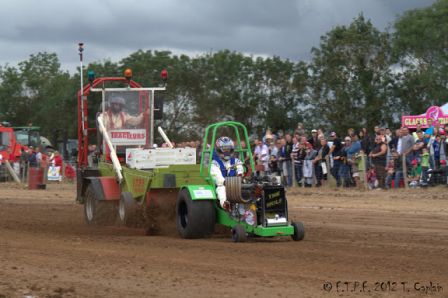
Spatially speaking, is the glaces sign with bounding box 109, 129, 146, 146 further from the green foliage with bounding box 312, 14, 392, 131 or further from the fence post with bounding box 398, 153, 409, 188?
the green foliage with bounding box 312, 14, 392, 131

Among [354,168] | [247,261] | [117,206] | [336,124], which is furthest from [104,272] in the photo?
[336,124]

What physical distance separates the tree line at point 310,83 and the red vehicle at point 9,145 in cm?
802

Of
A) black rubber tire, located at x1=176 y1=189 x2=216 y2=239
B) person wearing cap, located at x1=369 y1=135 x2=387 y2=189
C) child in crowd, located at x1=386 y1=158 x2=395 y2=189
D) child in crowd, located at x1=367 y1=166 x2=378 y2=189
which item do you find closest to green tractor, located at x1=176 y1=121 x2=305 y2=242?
black rubber tire, located at x1=176 y1=189 x2=216 y2=239

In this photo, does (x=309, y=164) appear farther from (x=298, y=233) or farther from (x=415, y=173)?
(x=298, y=233)

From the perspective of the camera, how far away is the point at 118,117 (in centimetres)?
1720

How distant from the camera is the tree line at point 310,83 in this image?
41531 millimetres

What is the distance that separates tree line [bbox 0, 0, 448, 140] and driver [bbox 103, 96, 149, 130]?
2465 centimetres

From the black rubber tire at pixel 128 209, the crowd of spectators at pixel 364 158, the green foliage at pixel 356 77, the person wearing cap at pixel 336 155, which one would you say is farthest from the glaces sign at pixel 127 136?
the green foliage at pixel 356 77

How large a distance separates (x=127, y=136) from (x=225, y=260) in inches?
290

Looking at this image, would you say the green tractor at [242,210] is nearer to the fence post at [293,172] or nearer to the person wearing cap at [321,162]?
the person wearing cap at [321,162]

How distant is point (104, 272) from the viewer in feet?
30.1

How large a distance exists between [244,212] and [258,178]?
0.63 meters

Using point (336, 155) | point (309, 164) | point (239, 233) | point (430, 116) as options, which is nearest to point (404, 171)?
point (336, 155)

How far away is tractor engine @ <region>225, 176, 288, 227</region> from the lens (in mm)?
12531
